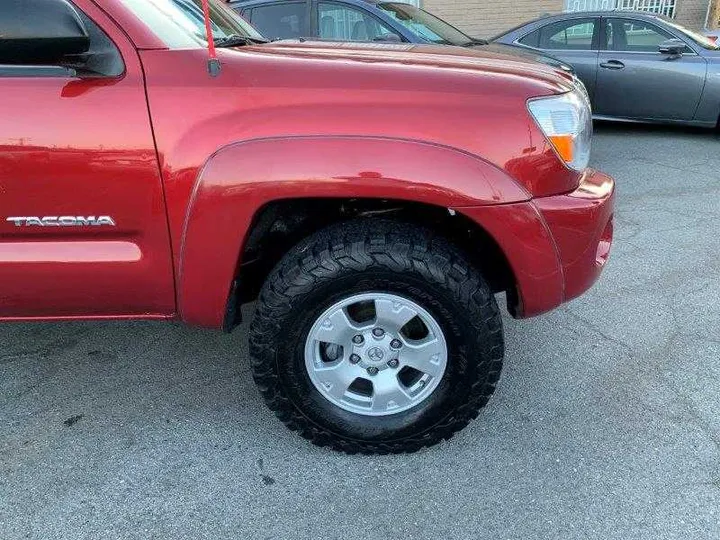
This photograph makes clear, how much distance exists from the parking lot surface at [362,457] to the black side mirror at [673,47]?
14.2 ft

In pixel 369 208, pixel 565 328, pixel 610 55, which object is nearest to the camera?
pixel 369 208

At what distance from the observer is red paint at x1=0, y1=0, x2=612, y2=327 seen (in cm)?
189

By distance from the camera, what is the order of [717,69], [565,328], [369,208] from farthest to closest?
[717,69] → [565,328] → [369,208]

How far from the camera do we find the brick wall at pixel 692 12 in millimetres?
11648

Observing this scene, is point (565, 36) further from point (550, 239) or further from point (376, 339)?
point (376, 339)

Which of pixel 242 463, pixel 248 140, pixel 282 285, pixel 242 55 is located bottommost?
pixel 242 463

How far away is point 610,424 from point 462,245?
99 centimetres

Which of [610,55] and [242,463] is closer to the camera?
[242,463]

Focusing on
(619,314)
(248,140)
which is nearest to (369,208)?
(248,140)

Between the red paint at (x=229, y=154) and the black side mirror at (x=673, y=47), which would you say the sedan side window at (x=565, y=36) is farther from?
the red paint at (x=229, y=154)

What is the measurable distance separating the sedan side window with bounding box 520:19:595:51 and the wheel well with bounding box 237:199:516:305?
580 cm

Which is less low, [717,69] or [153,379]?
[717,69]

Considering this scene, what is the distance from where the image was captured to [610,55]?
686 cm

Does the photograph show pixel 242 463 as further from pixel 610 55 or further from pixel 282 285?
pixel 610 55
